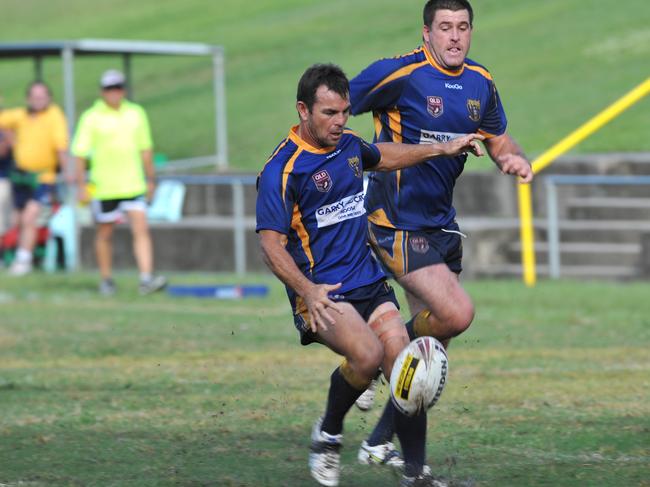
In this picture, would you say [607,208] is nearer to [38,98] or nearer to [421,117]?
[38,98]

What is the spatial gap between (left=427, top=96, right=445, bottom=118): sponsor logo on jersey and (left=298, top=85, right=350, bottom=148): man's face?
888 millimetres

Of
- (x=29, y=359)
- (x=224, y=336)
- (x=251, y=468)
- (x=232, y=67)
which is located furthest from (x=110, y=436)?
(x=232, y=67)

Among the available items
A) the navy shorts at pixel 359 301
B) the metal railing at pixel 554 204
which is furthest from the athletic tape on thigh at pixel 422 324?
the metal railing at pixel 554 204

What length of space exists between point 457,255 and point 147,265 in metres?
7.72

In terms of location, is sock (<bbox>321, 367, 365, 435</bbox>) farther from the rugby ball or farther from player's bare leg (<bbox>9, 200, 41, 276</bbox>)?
player's bare leg (<bbox>9, 200, 41, 276</bbox>)

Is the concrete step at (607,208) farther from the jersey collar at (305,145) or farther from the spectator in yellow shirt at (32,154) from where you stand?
the jersey collar at (305,145)

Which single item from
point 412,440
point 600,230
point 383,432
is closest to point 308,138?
point 412,440

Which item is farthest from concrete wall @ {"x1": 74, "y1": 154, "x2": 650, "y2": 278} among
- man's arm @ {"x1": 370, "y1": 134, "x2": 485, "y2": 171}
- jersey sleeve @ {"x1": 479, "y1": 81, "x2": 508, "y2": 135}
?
man's arm @ {"x1": 370, "y1": 134, "x2": 485, "y2": 171}

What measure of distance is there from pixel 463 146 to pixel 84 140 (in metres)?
9.01

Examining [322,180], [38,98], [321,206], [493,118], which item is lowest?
[321,206]

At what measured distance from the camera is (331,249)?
6.59 metres

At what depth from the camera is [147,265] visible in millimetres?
14828

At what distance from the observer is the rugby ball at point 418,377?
619cm

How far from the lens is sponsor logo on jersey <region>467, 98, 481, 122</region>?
24.0 feet
